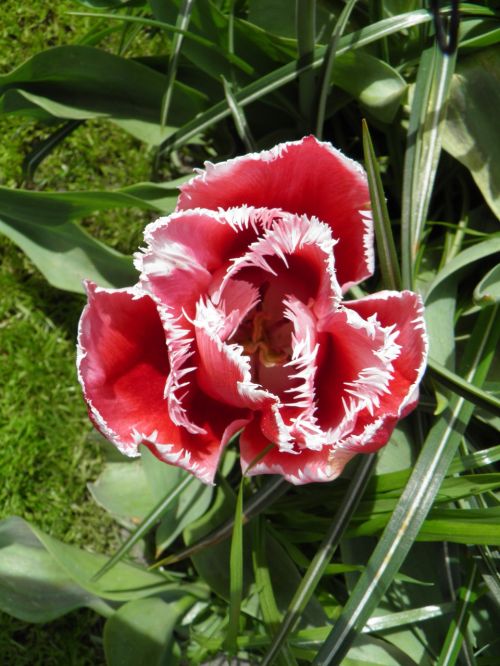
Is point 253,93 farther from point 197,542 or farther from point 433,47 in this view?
point 197,542

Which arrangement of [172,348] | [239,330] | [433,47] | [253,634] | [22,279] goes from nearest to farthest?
[172,348] → [239,330] → [433,47] → [253,634] → [22,279]

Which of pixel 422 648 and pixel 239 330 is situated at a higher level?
pixel 239 330

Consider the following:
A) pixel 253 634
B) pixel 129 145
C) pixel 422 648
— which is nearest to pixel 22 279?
pixel 129 145

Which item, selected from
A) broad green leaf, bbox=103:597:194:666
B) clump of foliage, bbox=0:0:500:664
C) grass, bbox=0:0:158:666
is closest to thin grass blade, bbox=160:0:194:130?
clump of foliage, bbox=0:0:500:664

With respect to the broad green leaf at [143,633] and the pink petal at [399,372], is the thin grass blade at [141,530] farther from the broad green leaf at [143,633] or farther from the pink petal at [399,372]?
the pink petal at [399,372]

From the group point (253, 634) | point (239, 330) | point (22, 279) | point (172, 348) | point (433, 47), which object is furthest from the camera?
point (22, 279)

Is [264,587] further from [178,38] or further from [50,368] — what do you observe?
[178,38]

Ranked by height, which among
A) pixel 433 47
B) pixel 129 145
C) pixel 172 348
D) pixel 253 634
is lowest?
pixel 253 634

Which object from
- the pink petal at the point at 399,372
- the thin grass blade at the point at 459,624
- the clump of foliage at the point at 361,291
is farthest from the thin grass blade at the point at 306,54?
the thin grass blade at the point at 459,624
